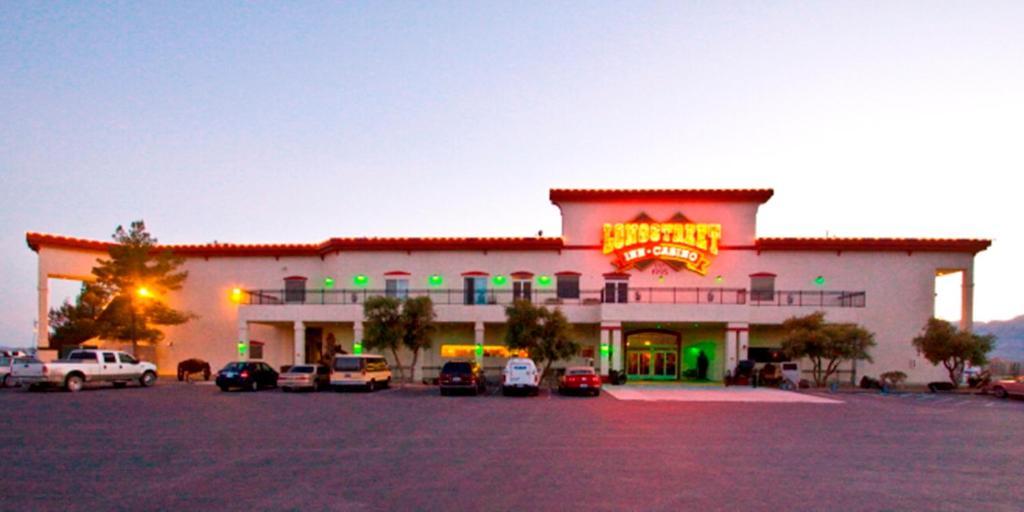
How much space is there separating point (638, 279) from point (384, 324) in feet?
50.5

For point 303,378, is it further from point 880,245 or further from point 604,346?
point 880,245

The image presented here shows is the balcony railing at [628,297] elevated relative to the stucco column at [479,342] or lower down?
elevated

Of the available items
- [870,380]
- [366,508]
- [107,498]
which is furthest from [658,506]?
[870,380]

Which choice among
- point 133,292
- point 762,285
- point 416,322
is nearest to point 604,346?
point 416,322

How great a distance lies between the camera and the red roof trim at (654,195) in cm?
4222

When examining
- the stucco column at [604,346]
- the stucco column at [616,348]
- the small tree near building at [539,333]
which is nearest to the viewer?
the small tree near building at [539,333]

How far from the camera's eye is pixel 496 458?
1352 cm

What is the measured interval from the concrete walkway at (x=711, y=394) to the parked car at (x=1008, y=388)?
32.7 ft

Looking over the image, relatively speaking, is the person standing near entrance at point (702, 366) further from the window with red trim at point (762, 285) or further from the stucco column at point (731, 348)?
the stucco column at point (731, 348)

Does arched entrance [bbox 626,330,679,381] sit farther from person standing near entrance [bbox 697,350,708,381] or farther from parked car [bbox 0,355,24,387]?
parked car [bbox 0,355,24,387]

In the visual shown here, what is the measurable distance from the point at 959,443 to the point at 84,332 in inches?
1765

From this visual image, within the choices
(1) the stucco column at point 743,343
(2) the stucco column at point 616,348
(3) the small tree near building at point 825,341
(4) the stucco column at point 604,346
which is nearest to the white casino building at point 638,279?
(4) the stucco column at point 604,346

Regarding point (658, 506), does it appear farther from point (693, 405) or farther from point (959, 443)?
point (693, 405)

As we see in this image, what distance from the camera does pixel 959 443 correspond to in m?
16.8
